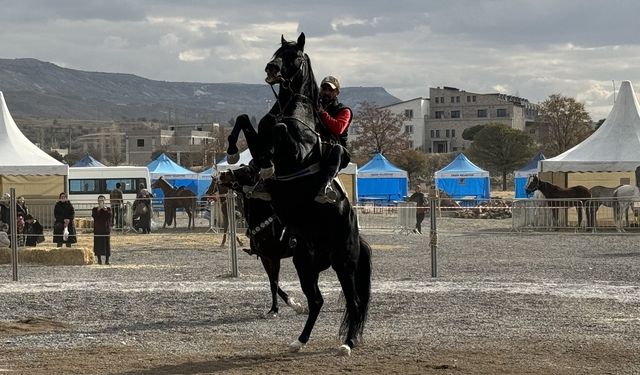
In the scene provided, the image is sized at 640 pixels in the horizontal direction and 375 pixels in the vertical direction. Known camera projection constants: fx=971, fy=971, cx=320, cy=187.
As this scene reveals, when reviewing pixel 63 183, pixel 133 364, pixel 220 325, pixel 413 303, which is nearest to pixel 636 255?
pixel 413 303

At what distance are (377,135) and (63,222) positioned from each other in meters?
72.7

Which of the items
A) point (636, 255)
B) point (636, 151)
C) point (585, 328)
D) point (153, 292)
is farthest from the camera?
point (636, 151)

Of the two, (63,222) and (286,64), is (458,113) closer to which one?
(63,222)

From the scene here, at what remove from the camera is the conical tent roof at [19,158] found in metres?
37.2

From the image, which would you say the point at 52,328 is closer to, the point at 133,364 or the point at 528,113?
the point at 133,364

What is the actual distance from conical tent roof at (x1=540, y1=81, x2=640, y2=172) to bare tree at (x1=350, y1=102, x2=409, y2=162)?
178 ft

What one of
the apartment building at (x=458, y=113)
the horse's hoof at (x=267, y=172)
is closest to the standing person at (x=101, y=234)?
the horse's hoof at (x=267, y=172)

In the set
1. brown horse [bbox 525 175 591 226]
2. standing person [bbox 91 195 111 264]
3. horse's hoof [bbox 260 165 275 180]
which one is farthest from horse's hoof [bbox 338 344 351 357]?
brown horse [bbox 525 175 591 226]

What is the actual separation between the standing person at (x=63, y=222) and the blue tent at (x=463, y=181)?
31290mm

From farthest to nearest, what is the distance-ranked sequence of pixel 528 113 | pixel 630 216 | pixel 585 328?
pixel 528 113
pixel 630 216
pixel 585 328

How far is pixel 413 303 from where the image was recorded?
13.8 m

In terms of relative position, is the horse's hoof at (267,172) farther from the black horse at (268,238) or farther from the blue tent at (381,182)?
the blue tent at (381,182)

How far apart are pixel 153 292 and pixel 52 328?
4052mm

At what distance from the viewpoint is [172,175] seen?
55.8 m
